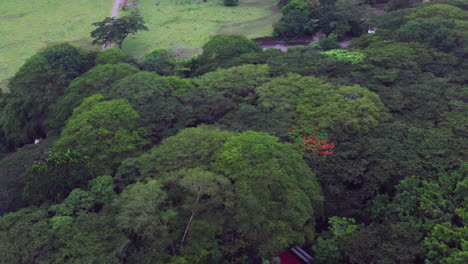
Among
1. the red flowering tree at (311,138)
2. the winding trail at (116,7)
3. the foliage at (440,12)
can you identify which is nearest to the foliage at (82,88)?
the red flowering tree at (311,138)

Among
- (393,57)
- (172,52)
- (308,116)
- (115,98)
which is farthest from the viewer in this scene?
(172,52)

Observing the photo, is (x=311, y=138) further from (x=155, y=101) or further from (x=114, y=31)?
(x=114, y=31)

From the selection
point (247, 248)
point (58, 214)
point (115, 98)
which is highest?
point (115, 98)

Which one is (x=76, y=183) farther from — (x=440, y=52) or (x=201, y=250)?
(x=440, y=52)

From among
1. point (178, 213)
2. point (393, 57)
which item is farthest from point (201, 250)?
point (393, 57)

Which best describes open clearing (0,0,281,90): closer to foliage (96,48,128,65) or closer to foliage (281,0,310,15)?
foliage (281,0,310,15)

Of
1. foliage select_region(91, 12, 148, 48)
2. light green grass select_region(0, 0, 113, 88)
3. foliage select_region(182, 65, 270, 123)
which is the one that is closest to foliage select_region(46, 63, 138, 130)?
foliage select_region(182, 65, 270, 123)

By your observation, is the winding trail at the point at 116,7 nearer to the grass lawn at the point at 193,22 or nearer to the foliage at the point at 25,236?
the grass lawn at the point at 193,22
